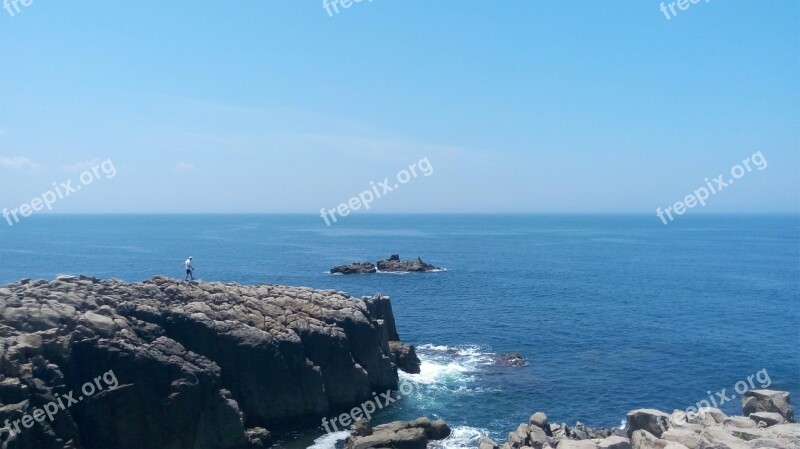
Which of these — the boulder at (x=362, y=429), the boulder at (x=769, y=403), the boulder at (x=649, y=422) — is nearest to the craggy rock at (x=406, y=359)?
the boulder at (x=362, y=429)

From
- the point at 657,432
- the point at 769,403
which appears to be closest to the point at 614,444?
the point at 657,432

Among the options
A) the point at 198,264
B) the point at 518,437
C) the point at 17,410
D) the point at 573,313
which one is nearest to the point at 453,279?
the point at 573,313

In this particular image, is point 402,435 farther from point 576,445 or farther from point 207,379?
point 207,379

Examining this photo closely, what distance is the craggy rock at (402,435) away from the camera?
36281 mm

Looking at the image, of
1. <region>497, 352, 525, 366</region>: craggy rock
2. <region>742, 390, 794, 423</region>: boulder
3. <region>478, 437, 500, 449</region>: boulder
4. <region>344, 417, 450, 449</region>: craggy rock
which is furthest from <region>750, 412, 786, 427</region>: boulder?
<region>497, 352, 525, 366</region>: craggy rock

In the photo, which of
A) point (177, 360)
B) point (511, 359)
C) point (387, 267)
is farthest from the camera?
point (387, 267)

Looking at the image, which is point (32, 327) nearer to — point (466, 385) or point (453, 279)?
point (466, 385)

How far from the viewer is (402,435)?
1465 inches

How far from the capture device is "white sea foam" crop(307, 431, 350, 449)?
38.8m

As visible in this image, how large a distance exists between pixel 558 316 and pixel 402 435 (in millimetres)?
47199

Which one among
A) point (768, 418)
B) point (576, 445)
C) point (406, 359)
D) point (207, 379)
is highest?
point (207, 379)

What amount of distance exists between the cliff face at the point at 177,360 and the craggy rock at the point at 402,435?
6.69 metres

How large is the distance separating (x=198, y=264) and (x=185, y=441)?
99.0 meters

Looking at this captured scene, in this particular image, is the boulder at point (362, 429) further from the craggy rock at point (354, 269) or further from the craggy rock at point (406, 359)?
the craggy rock at point (354, 269)
